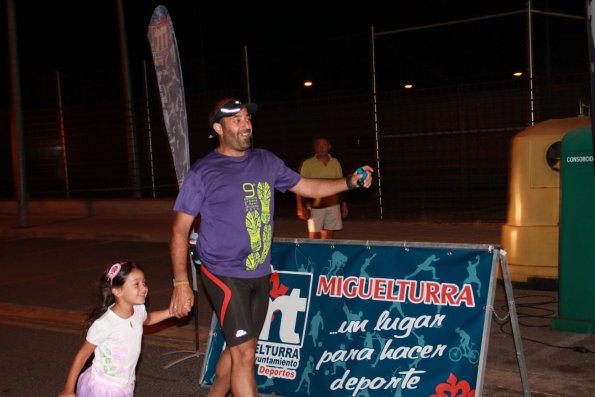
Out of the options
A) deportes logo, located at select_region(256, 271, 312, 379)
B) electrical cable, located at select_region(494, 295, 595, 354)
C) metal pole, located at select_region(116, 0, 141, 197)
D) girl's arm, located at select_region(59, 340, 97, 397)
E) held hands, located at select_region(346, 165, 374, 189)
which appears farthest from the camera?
metal pole, located at select_region(116, 0, 141, 197)

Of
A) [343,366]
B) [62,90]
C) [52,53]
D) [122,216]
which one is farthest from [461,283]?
[52,53]

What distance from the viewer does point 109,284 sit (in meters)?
4.60

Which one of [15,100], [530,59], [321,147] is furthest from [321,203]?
[15,100]

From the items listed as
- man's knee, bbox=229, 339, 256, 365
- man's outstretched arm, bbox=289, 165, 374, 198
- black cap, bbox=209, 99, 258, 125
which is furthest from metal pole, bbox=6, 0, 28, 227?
man's knee, bbox=229, 339, 256, 365

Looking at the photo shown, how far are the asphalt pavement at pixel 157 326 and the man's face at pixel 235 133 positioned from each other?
1.86 metres

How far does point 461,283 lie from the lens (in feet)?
16.0

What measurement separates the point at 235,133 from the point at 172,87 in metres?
2.36

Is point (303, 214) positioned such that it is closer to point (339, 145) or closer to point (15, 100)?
point (339, 145)

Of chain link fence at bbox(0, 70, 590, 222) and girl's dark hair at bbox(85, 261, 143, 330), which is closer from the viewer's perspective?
girl's dark hair at bbox(85, 261, 143, 330)

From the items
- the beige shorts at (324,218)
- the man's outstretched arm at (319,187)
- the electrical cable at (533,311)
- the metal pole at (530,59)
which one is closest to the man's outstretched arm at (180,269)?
the man's outstretched arm at (319,187)

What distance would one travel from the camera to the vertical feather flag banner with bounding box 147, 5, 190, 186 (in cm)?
683

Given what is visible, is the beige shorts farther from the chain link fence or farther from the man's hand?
the man's hand

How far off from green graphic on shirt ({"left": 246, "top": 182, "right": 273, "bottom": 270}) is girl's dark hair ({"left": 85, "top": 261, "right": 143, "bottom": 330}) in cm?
70

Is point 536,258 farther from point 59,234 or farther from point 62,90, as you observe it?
point 62,90
